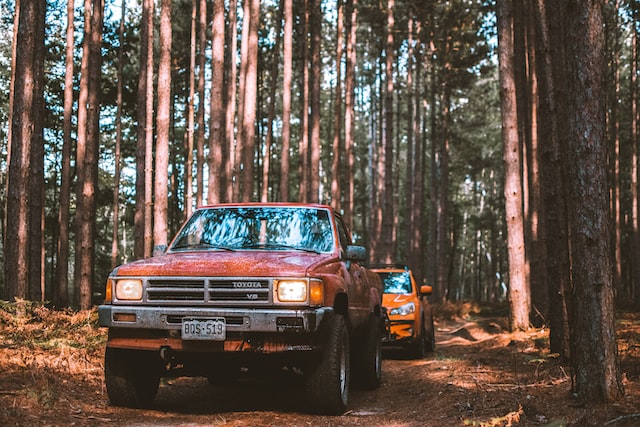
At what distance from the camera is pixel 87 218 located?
1667cm

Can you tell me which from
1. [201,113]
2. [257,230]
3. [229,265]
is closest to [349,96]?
[201,113]

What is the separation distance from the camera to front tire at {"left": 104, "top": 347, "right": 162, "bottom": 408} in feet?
20.9

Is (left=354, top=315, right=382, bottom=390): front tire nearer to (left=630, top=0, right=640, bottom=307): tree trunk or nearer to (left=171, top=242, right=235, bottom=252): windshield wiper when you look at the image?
(left=171, top=242, right=235, bottom=252): windshield wiper

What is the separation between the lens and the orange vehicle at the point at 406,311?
12.1 m

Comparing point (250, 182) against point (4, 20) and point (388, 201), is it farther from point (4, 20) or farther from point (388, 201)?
point (4, 20)

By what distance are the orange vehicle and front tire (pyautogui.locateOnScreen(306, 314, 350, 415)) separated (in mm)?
4975

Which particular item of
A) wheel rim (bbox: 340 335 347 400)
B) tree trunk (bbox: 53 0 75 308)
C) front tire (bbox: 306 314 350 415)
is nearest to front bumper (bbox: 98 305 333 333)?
front tire (bbox: 306 314 350 415)

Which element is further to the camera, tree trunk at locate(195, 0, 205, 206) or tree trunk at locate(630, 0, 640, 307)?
tree trunk at locate(630, 0, 640, 307)

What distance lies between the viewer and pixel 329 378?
620 centimetres

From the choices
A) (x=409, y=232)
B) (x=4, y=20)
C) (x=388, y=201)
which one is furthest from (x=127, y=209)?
(x=388, y=201)

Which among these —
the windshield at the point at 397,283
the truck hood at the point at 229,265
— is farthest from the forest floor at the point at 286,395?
the windshield at the point at 397,283

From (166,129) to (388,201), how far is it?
13250mm

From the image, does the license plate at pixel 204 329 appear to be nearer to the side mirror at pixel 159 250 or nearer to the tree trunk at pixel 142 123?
the side mirror at pixel 159 250

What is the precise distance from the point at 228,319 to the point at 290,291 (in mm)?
621
